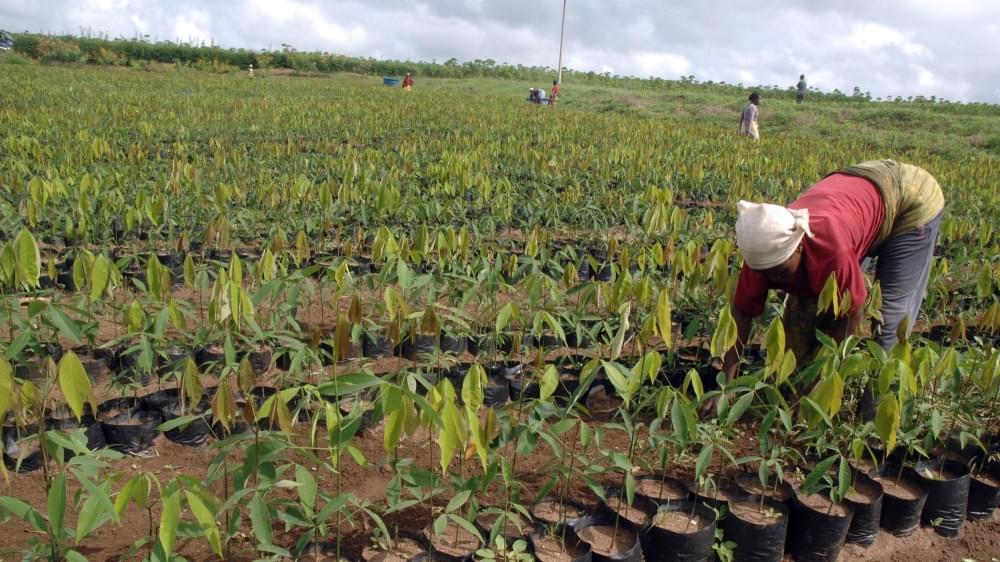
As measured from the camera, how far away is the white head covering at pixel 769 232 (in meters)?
1.99

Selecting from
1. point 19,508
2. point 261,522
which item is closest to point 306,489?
point 261,522

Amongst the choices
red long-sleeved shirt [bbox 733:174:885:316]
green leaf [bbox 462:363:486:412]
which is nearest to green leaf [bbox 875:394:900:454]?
red long-sleeved shirt [bbox 733:174:885:316]

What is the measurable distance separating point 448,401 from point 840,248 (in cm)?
143

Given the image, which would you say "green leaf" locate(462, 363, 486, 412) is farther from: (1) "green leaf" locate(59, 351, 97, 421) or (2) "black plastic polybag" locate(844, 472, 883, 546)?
(2) "black plastic polybag" locate(844, 472, 883, 546)

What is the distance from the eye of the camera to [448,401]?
1.24 metres

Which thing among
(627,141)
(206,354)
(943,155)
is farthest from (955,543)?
(943,155)

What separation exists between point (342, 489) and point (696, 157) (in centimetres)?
797

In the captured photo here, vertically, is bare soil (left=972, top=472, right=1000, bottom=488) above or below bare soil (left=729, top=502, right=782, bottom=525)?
above

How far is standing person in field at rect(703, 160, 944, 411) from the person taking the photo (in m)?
2.06

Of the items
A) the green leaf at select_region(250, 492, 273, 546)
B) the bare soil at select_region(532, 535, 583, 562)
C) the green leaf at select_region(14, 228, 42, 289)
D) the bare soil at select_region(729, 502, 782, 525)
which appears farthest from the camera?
the bare soil at select_region(729, 502, 782, 525)

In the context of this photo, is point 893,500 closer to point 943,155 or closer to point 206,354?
point 206,354

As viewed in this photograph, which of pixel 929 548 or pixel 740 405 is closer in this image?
pixel 740 405

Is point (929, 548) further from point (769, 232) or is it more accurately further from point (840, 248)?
point (769, 232)

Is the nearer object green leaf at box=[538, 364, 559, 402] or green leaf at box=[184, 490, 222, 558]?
green leaf at box=[184, 490, 222, 558]
